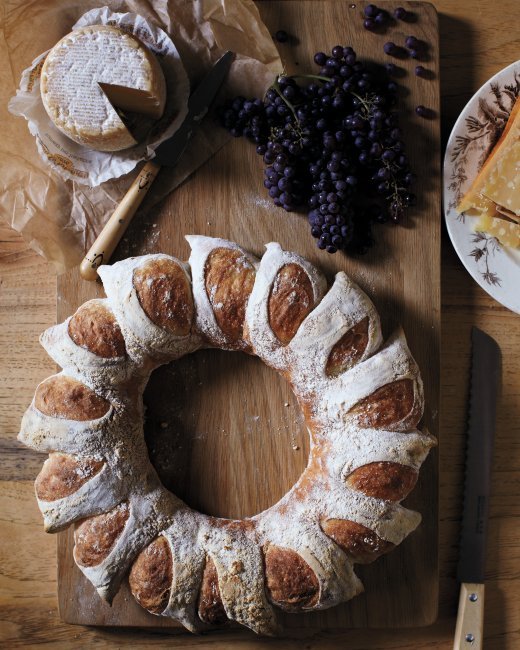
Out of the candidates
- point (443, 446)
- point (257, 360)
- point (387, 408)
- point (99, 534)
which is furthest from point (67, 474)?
point (443, 446)

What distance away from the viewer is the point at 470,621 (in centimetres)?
185

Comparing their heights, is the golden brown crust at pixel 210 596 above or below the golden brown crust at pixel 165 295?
below

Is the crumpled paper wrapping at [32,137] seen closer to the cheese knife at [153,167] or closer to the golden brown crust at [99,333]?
the cheese knife at [153,167]

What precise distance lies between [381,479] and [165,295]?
697 mm

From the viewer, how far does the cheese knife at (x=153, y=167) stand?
1.81 meters

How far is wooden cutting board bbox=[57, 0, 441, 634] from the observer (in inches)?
73.2

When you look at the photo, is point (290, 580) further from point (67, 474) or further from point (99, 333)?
point (99, 333)

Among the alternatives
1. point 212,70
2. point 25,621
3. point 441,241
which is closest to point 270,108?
point 212,70

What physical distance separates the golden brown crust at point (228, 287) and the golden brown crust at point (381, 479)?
471mm

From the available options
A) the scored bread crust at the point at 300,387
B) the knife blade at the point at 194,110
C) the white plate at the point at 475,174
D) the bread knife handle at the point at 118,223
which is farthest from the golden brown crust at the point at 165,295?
the white plate at the point at 475,174

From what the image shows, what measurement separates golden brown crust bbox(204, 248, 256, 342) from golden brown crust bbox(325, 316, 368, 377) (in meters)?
0.24

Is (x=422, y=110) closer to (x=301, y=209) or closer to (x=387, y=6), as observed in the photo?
(x=387, y=6)

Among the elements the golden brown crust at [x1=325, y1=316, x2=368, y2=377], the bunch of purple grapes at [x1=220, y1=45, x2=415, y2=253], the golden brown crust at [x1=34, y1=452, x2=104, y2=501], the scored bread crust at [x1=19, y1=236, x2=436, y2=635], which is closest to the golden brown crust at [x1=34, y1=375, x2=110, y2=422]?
the scored bread crust at [x1=19, y1=236, x2=436, y2=635]

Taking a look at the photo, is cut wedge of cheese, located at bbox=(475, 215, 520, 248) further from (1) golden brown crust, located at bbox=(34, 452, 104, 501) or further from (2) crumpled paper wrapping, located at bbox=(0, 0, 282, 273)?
(1) golden brown crust, located at bbox=(34, 452, 104, 501)
